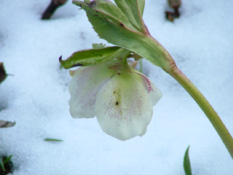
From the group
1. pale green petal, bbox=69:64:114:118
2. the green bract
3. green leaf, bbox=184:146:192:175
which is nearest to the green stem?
the green bract

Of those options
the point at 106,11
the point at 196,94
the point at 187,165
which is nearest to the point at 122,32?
the point at 106,11

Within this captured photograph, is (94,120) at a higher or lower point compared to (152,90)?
lower

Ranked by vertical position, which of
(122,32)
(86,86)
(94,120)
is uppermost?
(122,32)

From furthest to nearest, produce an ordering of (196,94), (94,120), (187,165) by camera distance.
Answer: (94,120)
(187,165)
(196,94)

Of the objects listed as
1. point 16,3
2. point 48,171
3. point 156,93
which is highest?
point 156,93

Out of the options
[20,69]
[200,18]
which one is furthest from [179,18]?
[20,69]

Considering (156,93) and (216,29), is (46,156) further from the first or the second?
(216,29)

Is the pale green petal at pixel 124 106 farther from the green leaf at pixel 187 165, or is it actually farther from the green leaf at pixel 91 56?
the green leaf at pixel 187 165

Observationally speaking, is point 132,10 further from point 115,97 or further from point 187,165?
point 187,165
